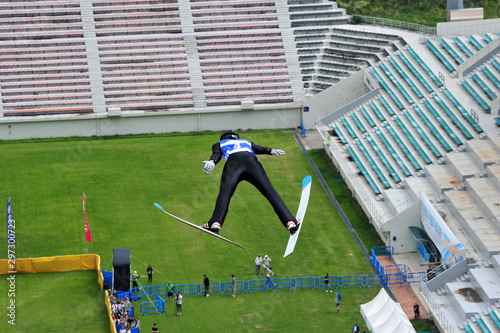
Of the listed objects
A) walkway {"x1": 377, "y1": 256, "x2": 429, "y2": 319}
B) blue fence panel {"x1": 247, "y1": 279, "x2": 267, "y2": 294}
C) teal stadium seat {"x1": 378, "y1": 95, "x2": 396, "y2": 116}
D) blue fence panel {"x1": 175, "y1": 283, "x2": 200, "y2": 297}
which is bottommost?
walkway {"x1": 377, "y1": 256, "x2": 429, "y2": 319}

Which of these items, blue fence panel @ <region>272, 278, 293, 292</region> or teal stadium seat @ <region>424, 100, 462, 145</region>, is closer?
blue fence panel @ <region>272, 278, 293, 292</region>

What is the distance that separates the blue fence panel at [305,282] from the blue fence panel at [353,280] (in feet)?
5.06

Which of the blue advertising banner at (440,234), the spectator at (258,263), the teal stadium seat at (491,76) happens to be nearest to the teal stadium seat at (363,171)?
the blue advertising banner at (440,234)

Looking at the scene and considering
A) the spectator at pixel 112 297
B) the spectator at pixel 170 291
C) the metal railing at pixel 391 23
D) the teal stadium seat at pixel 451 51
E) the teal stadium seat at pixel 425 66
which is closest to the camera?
the spectator at pixel 112 297

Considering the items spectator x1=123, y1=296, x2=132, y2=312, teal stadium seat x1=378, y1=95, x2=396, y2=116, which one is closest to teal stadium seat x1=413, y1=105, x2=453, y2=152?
teal stadium seat x1=378, y1=95, x2=396, y2=116

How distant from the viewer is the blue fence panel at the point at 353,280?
59281 millimetres

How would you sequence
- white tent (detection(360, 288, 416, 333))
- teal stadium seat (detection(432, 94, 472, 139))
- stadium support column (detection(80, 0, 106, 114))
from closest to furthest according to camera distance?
white tent (detection(360, 288, 416, 333))
teal stadium seat (detection(432, 94, 472, 139))
stadium support column (detection(80, 0, 106, 114))

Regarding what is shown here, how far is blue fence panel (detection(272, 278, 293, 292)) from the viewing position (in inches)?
2318

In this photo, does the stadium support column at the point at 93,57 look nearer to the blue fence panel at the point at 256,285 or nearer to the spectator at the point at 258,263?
the spectator at the point at 258,263

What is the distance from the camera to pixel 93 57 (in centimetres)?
8206

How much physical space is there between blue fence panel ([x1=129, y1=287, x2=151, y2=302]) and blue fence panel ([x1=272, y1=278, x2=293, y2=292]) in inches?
258

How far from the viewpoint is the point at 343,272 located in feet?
198

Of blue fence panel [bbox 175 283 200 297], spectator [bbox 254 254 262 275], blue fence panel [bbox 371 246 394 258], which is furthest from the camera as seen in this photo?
blue fence panel [bbox 371 246 394 258]

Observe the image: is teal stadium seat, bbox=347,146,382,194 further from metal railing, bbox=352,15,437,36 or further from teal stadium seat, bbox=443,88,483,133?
metal railing, bbox=352,15,437,36
